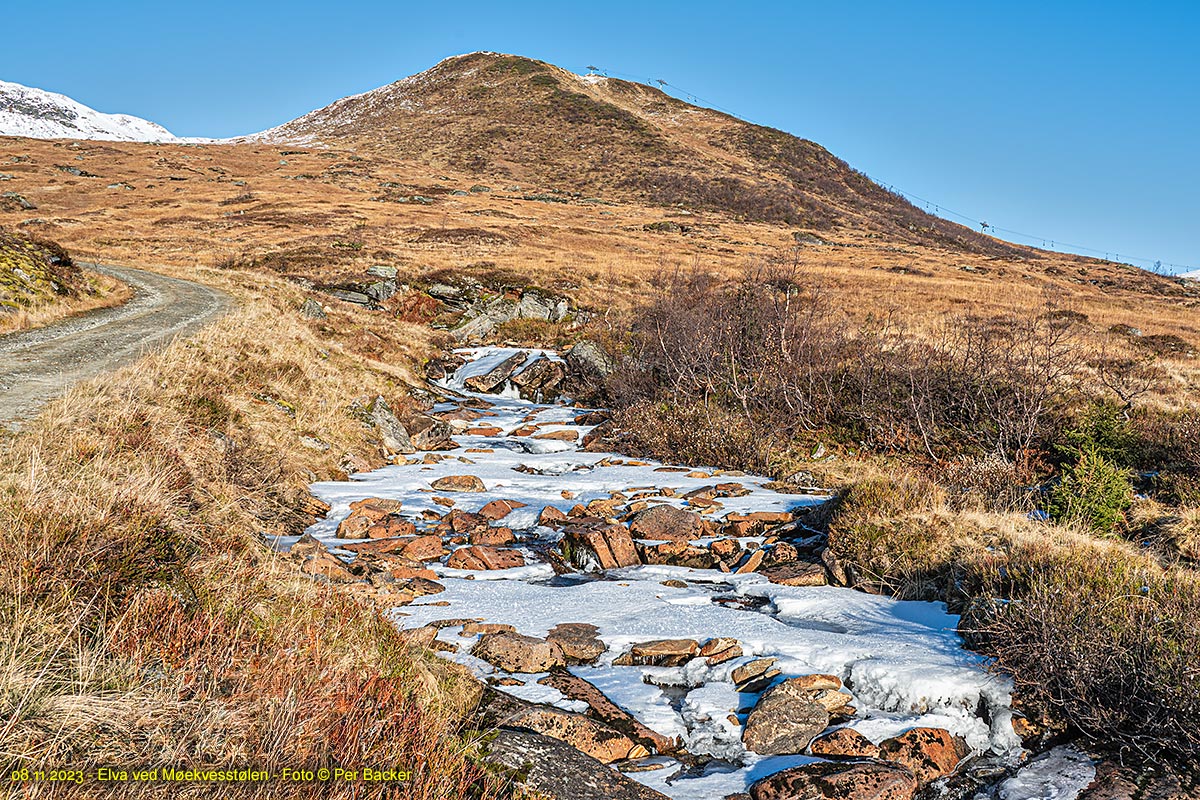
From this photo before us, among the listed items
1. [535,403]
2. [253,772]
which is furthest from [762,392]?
[253,772]

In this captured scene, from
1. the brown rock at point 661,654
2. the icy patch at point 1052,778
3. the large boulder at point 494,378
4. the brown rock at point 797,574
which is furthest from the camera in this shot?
the large boulder at point 494,378

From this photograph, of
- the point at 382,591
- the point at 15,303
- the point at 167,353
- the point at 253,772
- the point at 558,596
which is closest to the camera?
the point at 253,772

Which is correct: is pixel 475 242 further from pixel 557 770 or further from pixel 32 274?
pixel 557 770

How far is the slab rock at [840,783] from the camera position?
4023 mm

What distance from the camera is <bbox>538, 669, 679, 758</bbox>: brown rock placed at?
4.77m

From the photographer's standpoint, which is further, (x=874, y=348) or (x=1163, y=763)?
(x=874, y=348)

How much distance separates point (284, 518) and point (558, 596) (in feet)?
12.9

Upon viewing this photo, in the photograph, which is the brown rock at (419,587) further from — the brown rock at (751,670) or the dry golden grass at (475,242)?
the dry golden grass at (475,242)

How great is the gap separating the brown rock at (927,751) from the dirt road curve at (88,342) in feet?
29.3

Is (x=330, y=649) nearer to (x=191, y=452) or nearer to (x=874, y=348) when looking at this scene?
(x=191, y=452)

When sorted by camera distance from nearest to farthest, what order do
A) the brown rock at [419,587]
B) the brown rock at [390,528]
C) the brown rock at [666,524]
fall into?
1. the brown rock at [419,587]
2. the brown rock at [390,528]
3. the brown rock at [666,524]

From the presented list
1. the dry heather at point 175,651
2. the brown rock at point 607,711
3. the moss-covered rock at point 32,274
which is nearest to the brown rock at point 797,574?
the brown rock at point 607,711

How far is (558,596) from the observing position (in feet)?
23.7

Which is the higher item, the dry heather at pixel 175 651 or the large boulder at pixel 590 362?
the large boulder at pixel 590 362
